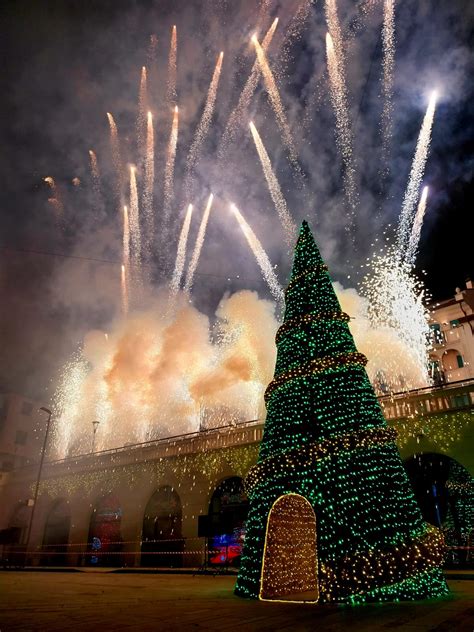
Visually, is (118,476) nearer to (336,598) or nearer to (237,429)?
(237,429)

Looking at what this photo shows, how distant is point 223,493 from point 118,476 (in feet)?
23.9

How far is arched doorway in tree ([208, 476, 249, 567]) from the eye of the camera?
59.1 ft

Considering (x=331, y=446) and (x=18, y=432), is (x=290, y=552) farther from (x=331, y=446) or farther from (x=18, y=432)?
(x=18, y=432)

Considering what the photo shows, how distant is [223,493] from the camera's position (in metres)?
19.3

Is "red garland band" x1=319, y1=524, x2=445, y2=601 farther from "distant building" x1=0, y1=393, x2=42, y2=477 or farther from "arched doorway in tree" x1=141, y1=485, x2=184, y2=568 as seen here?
"distant building" x1=0, y1=393, x2=42, y2=477

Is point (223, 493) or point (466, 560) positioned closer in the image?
point (466, 560)

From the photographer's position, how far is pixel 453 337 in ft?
100.0

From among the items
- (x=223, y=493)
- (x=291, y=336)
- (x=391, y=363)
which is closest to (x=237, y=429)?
(x=223, y=493)

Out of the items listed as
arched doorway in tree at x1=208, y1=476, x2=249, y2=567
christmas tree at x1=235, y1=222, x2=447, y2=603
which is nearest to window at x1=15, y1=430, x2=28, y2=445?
arched doorway in tree at x1=208, y1=476, x2=249, y2=567

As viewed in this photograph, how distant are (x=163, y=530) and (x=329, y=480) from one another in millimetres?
16091

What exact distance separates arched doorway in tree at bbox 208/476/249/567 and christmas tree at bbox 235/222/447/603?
8806 millimetres

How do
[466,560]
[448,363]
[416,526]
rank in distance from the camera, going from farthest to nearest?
[448,363] < [466,560] < [416,526]

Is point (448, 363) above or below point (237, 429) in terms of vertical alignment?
above

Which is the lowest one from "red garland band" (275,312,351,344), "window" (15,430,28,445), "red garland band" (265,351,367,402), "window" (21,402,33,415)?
"red garland band" (265,351,367,402)
